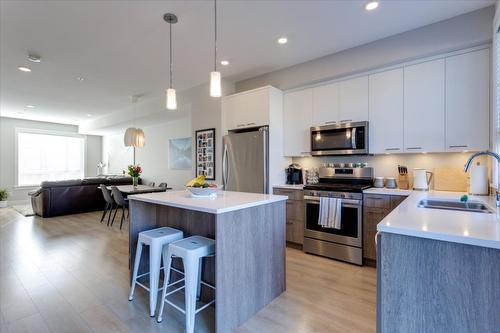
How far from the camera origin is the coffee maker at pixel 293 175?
13.1ft

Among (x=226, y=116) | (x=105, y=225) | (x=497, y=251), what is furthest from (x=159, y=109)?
(x=497, y=251)

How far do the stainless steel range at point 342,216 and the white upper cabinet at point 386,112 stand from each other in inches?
16.6

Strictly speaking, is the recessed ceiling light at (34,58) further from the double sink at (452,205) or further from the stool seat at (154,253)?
the double sink at (452,205)

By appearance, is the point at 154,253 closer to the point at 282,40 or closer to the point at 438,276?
the point at 438,276

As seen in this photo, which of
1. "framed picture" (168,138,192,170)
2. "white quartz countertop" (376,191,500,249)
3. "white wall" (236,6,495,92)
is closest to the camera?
"white quartz countertop" (376,191,500,249)

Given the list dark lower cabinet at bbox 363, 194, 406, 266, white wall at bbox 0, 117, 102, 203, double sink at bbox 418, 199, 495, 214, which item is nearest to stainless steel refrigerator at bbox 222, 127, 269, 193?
dark lower cabinet at bbox 363, 194, 406, 266

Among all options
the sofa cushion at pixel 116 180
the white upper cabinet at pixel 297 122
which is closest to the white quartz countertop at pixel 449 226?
the white upper cabinet at pixel 297 122

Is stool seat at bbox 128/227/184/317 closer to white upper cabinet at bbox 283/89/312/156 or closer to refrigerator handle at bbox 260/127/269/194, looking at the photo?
refrigerator handle at bbox 260/127/269/194

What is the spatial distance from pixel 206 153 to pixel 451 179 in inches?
142

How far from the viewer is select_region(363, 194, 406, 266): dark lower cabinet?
9.39 ft

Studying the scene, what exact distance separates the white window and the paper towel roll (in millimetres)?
11059

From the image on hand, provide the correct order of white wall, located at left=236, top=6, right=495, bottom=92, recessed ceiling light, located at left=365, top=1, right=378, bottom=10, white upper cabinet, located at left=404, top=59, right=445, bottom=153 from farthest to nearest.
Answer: white upper cabinet, located at left=404, top=59, right=445, bottom=153
white wall, located at left=236, top=6, right=495, bottom=92
recessed ceiling light, located at left=365, top=1, right=378, bottom=10

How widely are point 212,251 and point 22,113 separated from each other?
8533mm

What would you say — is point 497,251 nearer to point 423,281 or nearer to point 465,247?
point 465,247
